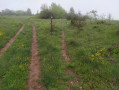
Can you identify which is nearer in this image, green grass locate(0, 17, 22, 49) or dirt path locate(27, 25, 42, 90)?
dirt path locate(27, 25, 42, 90)

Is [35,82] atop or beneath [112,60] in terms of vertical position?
beneath

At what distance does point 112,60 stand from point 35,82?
398 cm

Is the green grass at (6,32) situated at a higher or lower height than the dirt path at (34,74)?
higher

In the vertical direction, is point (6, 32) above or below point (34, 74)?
above

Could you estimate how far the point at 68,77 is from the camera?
4.27m

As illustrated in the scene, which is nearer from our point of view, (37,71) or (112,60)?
(37,71)

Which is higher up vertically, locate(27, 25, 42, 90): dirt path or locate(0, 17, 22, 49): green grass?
locate(0, 17, 22, 49): green grass

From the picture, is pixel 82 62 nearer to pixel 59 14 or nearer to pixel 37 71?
pixel 37 71

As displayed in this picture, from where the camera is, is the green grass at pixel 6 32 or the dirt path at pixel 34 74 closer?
the dirt path at pixel 34 74

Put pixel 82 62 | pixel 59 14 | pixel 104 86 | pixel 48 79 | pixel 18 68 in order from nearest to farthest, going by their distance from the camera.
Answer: pixel 104 86
pixel 48 79
pixel 18 68
pixel 82 62
pixel 59 14

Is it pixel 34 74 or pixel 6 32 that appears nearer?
pixel 34 74

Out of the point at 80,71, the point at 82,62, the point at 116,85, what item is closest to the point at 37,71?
the point at 80,71

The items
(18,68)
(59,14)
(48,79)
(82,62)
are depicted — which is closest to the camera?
(48,79)

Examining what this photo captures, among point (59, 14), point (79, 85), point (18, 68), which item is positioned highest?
point (59, 14)
